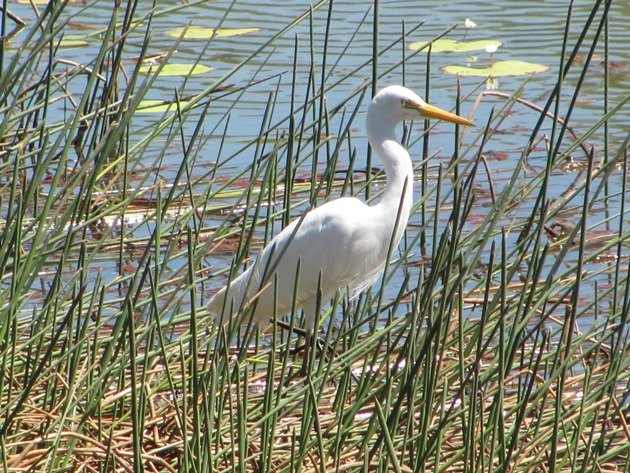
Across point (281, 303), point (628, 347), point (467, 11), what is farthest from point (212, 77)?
point (628, 347)

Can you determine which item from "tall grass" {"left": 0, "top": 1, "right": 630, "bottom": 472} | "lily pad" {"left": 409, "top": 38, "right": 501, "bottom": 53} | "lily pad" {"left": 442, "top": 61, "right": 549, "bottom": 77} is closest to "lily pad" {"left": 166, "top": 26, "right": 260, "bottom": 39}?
"lily pad" {"left": 409, "top": 38, "right": 501, "bottom": 53}

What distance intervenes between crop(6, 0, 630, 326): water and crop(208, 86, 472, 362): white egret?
867 mm

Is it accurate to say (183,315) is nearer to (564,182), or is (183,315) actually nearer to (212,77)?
(564,182)

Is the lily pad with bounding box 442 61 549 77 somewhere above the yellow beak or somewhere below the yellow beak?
below

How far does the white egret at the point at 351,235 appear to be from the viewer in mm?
3043

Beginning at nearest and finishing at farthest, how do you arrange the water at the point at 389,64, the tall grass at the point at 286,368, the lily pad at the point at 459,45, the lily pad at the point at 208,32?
1. the tall grass at the point at 286,368
2. the water at the point at 389,64
3. the lily pad at the point at 459,45
4. the lily pad at the point at 208,32

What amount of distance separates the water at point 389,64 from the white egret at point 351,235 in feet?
2.84

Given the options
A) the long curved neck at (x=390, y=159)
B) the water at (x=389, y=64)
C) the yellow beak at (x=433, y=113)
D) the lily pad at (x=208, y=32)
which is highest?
the yellow beak at (x=433, y=113)

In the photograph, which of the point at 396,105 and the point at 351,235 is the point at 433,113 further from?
the point at 351,235

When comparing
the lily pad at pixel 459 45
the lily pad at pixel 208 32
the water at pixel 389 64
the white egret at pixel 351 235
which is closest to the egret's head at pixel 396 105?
the white egret at pixel 351 235

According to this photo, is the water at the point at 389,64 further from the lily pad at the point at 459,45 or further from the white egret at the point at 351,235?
the white egret at the point at 351,235

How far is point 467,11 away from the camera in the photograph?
6996 mm

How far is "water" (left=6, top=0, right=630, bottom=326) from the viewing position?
4996 millimetres

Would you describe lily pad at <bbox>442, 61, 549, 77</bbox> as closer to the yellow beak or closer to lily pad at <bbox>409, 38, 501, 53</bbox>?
lily pad at <bbox>409, 38, 501, 53</bbox>
